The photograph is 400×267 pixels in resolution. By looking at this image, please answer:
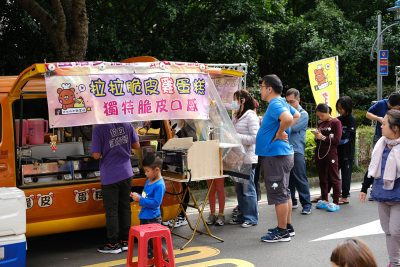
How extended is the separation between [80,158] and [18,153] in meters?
0.73

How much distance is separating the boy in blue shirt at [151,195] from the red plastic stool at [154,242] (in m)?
0.23

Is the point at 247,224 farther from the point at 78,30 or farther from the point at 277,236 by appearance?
the point at 78,30

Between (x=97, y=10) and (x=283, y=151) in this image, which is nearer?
(x=283, y=151)

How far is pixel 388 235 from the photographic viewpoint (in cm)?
443

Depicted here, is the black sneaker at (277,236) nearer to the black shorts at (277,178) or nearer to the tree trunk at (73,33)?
the black shorts at (277,178)

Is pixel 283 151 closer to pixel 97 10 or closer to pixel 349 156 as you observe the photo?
pixel 349 156

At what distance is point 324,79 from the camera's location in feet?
31.6

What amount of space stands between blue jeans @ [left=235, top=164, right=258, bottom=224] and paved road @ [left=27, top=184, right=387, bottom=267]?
0.52 feet

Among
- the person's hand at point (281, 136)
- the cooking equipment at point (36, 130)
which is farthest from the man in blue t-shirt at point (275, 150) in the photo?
the cooking equipment at point (36, 130)

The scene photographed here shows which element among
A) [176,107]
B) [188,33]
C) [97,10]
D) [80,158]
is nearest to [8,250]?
[80,158]

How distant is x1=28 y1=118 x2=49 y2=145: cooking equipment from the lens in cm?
584

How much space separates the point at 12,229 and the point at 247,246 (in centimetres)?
263

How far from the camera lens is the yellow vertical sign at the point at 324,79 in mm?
9613

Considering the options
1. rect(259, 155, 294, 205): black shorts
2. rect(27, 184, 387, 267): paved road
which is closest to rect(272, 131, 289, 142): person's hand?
rect(259, 155, 294, 205): black shorts
